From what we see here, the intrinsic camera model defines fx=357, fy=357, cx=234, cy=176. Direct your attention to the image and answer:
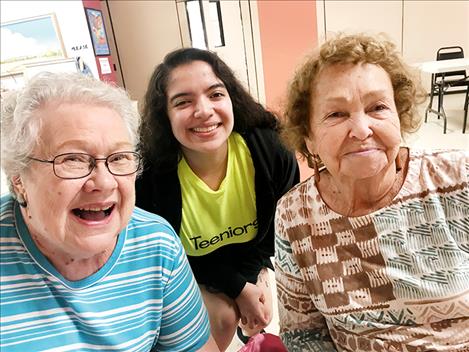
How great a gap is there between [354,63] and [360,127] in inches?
7.2

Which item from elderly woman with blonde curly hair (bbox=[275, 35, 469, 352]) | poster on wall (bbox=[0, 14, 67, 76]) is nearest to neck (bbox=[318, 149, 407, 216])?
elderly woman with blonde curly hair (bbox=[275, 35, 469, 352])

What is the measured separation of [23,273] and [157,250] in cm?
32

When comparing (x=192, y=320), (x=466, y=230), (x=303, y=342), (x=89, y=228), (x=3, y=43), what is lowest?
(x=303, y=342)

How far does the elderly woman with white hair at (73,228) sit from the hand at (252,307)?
26.2 inches

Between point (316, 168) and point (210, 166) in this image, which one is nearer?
point (316, 168)

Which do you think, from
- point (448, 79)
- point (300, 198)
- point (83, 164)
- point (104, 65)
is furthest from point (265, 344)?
point (104, 65)

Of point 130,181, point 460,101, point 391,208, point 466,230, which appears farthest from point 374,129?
point 460,101

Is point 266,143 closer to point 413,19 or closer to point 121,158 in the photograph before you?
point 121,158

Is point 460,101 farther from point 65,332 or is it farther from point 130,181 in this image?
point 65,332

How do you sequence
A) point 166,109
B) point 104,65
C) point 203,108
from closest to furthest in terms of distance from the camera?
point 203,108, point 166,109, point 104,65

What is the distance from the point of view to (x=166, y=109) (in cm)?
149

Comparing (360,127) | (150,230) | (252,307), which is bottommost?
(252,307)

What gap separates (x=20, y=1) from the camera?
2.65 m

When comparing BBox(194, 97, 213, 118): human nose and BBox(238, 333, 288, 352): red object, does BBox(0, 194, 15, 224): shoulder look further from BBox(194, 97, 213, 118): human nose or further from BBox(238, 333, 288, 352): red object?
BBox(238, 333, 288, 352): red object
